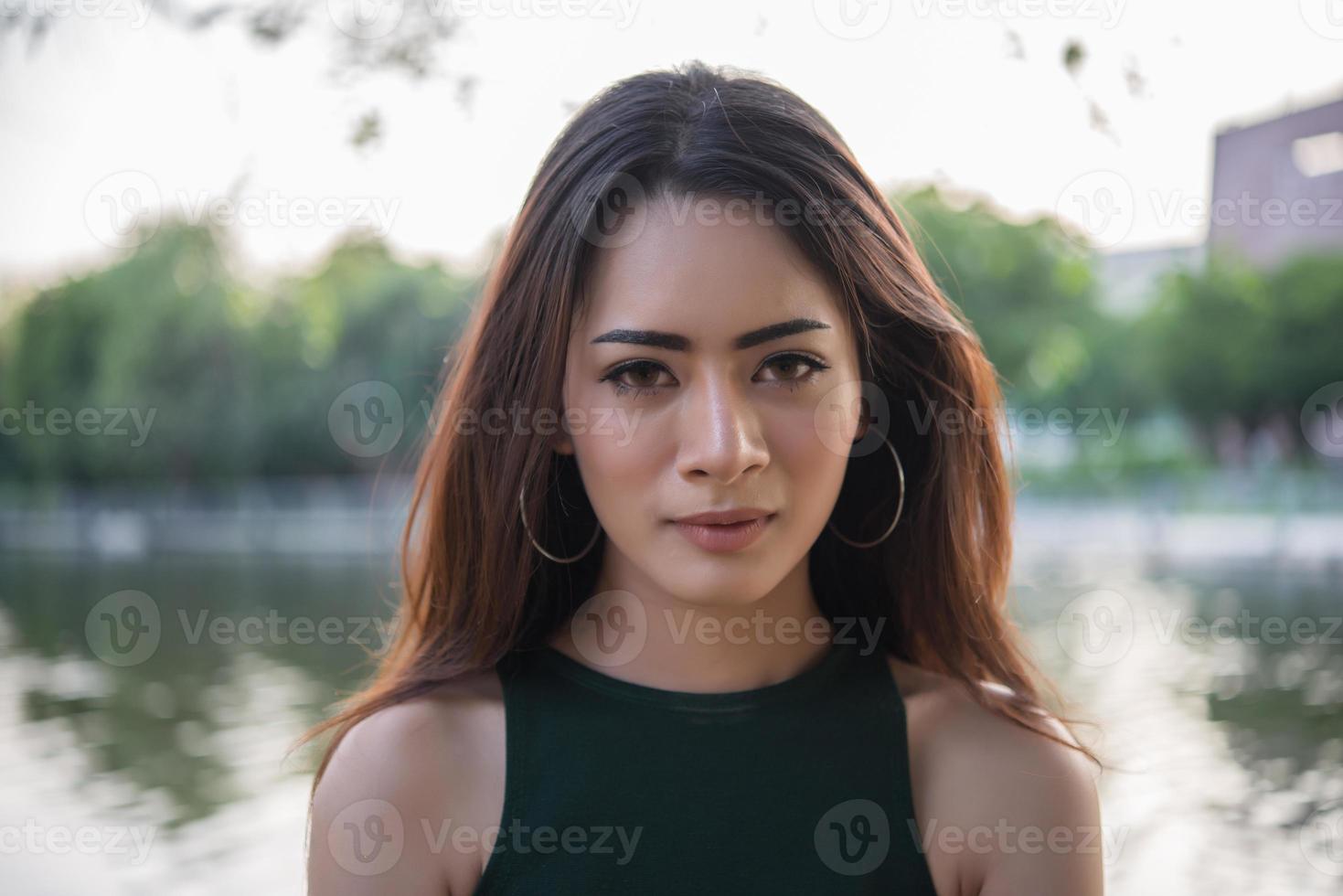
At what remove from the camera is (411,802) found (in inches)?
62.7

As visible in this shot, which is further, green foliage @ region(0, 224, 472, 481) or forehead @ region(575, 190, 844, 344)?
green foliage @ region(0, 224, 472, 481)

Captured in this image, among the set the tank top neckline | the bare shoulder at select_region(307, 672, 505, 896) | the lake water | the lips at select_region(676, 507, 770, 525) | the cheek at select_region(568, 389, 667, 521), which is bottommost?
the lake water

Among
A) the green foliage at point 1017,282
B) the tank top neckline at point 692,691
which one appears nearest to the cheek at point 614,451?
the tank top neckline at point 692,691

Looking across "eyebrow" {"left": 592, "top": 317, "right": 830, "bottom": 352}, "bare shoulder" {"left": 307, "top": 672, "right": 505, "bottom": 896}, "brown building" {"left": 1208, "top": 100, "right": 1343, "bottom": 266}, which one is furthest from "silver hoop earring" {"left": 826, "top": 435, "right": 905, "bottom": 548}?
"brown building" {"left": 1208, "top": 100, "right": 1343, "bottom": 266}

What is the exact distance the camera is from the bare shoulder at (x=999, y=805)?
158 cm

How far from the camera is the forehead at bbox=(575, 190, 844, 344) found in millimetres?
1553

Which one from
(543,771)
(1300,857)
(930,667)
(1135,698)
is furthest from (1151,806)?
(543,771)

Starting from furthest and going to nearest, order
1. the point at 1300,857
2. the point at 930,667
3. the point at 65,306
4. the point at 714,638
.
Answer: the point at 65,306
the point at 1300,857
the point at 930,667
the point at 714,638

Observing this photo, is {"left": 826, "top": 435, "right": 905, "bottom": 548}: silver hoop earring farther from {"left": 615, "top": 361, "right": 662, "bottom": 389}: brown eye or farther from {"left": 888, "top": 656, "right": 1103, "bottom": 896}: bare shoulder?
{"left": 615, "top": 361, "right": 662, "bottom": 389}: brown eye

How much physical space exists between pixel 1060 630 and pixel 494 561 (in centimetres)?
1119

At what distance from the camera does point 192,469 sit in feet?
85.5

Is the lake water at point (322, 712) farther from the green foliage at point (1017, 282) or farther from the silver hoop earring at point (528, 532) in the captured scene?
the green foliage at point (1017, 282)

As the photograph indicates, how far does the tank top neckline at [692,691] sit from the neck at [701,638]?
0.04 feet

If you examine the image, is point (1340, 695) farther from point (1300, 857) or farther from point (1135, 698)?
point (1300, 857)
